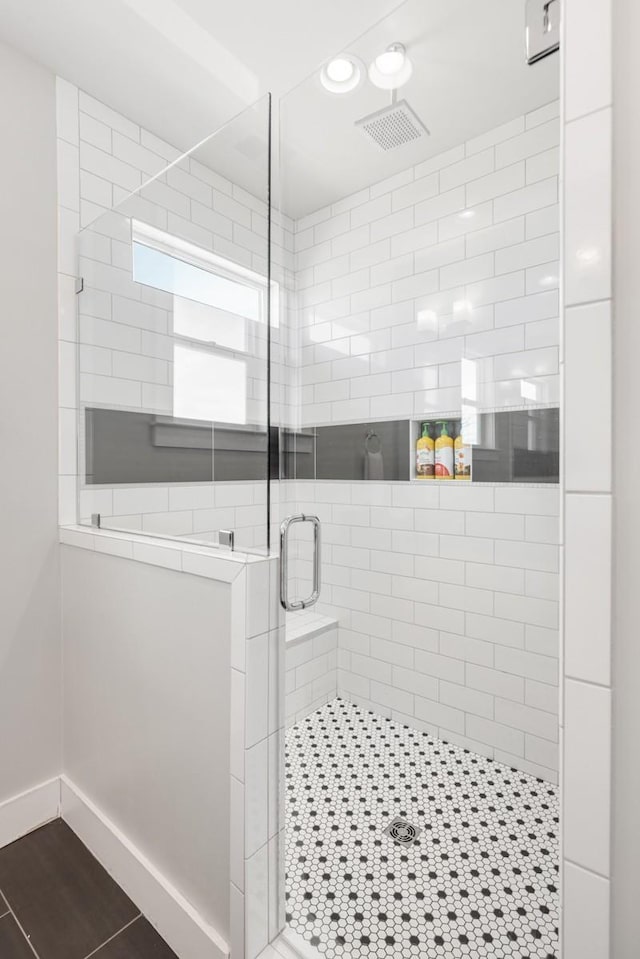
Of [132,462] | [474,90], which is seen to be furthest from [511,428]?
[132,462]

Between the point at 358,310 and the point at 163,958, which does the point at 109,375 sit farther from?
the point at 163,958

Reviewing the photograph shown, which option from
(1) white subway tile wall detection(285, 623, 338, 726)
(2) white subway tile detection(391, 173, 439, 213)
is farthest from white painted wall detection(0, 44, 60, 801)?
(2) white subway tile detection(391, 173, 439, 213)

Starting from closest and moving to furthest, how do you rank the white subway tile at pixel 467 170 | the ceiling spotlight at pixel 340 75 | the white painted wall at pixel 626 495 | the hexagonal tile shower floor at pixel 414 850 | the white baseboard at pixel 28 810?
the white painted wall at pixel 626 495
the hexagonal tile shower floor at pixel 414 850
the ceiling spotlight at pixel 340 75
the white baseboard at pixel 28 810
the white subway tile at pixel 467 170

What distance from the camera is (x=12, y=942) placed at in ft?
3.78

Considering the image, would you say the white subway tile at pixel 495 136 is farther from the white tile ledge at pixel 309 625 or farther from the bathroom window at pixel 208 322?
the white tile ledge at pixel 309 625

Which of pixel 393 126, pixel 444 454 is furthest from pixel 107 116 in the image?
pixel 444 454

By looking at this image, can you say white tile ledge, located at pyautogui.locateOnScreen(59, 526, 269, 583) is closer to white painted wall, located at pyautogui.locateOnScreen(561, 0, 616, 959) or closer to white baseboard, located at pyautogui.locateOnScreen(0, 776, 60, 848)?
white painted wall, located at pyautogui.locateOnScreen(561, 0, 616, 959)

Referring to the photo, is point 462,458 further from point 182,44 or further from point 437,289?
point 182,44

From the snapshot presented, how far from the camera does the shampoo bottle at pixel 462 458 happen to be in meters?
1.83

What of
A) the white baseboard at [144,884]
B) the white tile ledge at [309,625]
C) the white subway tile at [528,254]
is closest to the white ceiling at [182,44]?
the white subway tile at [528,254]

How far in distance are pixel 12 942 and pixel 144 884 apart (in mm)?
319

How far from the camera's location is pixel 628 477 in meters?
0.57

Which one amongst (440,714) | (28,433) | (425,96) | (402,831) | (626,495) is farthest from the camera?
(440,714)

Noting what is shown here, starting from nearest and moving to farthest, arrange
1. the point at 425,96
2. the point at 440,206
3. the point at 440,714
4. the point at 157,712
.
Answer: the point at 157,712 → the point at 425,96 → the point at 440,206 → the point at 440,714
